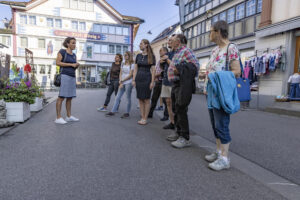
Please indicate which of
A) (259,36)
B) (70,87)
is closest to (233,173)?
(70,87)

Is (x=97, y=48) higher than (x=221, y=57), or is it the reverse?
(x=97, y=48)

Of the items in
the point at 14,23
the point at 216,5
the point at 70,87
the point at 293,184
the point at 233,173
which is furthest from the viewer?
the point at 14,23

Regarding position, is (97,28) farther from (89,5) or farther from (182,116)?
(182,116)

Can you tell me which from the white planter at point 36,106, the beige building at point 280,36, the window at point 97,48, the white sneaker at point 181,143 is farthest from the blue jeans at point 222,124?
the window at point 97,48

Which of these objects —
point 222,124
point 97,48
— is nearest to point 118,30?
point 97,48

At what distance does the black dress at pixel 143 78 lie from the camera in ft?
17.6

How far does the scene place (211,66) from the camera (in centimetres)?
296

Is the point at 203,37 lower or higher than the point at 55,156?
higher

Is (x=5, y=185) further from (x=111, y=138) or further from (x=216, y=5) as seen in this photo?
(x=216, y=5)

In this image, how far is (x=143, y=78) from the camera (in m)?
5.42

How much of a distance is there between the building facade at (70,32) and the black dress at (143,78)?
2594 cm

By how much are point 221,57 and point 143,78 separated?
2797 mm

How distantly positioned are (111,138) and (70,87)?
1.85m

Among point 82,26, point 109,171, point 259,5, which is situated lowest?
point 109,171
